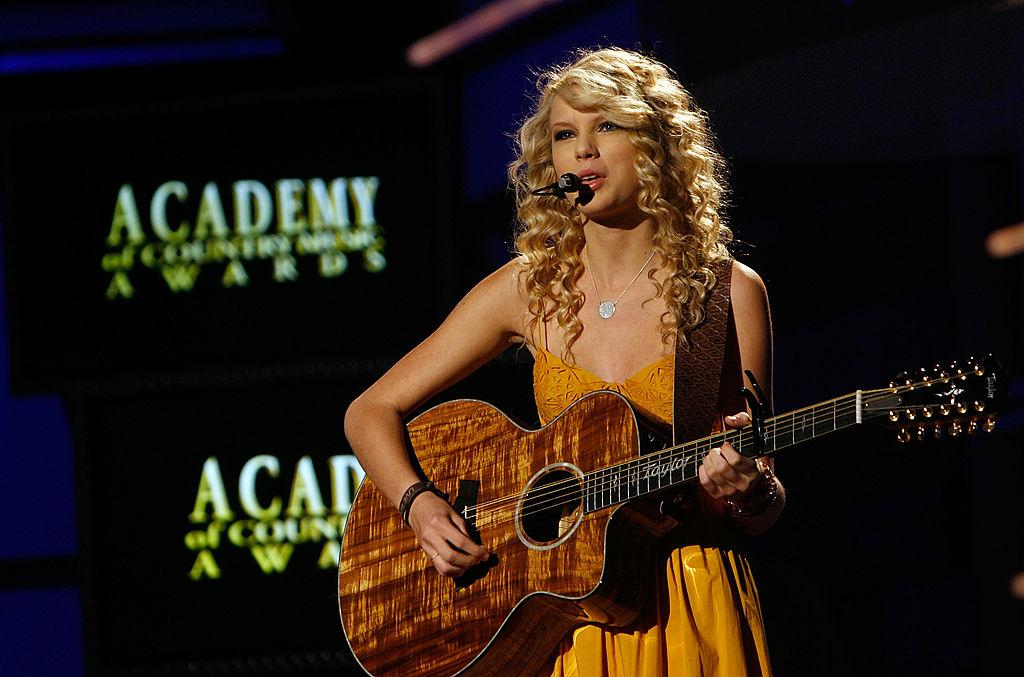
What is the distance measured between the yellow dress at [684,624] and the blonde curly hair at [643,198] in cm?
19

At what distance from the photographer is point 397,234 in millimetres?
3871

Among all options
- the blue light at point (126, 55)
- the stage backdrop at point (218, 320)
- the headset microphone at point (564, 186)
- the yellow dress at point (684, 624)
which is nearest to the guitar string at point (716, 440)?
the yellow dress at point (684, 624)

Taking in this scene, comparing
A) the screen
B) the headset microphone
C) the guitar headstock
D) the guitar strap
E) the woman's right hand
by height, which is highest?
the screen

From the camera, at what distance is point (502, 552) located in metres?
2.39

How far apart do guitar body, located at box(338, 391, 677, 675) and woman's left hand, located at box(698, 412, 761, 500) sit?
133 mm

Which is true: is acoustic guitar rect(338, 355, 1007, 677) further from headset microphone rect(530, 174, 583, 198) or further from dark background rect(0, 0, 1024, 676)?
dark background rect(0, 0, 1024, 676)

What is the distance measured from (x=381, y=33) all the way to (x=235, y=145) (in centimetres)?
65

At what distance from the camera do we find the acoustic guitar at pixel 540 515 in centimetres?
210

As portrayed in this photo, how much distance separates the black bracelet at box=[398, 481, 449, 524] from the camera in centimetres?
252

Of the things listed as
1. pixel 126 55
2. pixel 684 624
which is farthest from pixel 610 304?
pixel 126 55

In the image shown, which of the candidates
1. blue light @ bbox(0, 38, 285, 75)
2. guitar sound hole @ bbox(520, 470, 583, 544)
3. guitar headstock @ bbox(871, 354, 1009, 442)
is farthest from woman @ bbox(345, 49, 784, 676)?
blue light @ bbox(0, 38, 285, 75)

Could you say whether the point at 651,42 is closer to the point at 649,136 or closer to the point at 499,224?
the point at 499,224

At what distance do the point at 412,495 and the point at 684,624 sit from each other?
1.91 ft

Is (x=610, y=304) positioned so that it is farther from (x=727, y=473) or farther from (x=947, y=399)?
(x=947, y=399)
